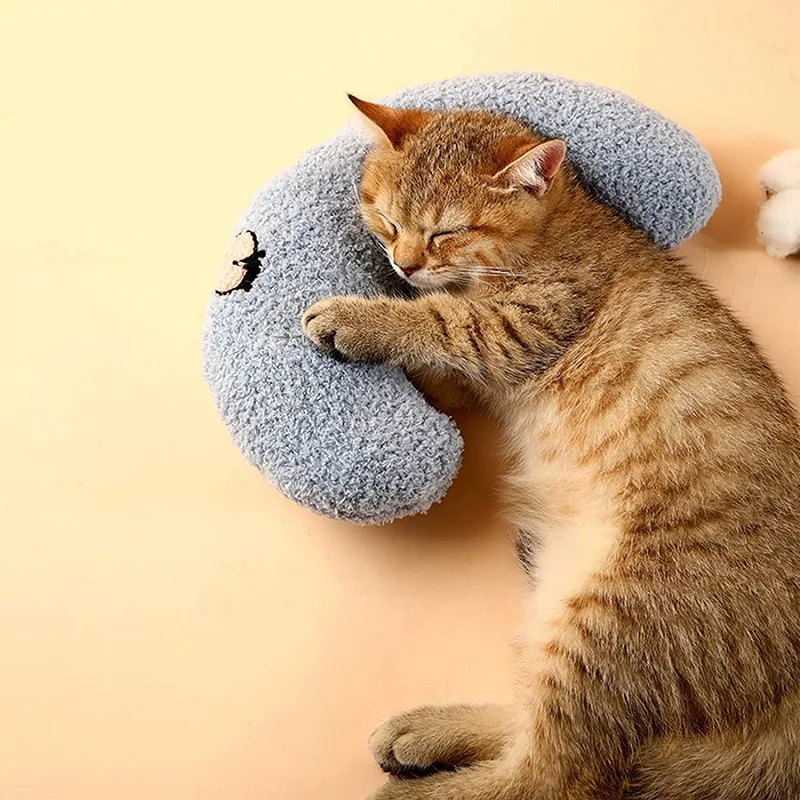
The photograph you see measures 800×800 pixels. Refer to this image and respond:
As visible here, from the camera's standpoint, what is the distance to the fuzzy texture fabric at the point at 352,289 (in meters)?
1.45

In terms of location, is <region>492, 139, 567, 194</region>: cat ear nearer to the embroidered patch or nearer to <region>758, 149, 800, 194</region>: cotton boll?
the embroidered patch

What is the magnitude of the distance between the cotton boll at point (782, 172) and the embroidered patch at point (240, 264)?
100 cm

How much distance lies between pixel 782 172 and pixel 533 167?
2.05 feet

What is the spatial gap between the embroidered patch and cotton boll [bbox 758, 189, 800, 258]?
96 centimetres

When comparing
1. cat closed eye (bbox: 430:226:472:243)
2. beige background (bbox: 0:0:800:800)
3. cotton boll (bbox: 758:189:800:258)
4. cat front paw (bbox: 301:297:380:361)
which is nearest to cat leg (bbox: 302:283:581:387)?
cat front paw (bbox: 301:297:380:361)

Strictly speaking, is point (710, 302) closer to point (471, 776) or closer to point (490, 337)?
point (490, 337)

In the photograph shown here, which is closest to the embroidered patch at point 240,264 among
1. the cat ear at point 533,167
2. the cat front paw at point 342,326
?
the cat front paw at point 342,326

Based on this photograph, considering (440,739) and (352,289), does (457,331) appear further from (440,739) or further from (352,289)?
(440,739)

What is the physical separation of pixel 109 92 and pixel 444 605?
1.33 m

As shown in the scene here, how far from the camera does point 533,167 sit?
143 cm

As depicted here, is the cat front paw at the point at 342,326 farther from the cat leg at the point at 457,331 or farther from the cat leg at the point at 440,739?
the cat leg at the point at 440,739

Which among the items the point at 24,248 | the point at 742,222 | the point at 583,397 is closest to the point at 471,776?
the point at 583,397

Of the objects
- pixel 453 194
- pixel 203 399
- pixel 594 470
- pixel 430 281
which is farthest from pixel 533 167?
pixel 203 399

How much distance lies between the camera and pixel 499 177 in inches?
56.9
